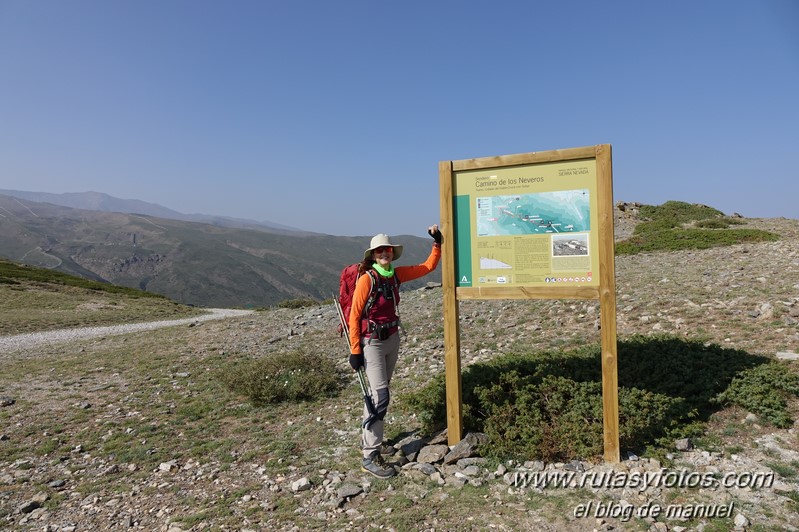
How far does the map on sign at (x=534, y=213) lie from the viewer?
17.5 ft

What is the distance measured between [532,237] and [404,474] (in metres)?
3.12

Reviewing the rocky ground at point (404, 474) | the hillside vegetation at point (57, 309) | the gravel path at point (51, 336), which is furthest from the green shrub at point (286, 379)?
the hillside vegetation at point (57, 309)

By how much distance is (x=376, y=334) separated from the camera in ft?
17.6

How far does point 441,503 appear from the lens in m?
4.59

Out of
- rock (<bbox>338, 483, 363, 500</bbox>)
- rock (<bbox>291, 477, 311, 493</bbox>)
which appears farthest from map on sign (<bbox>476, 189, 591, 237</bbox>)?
rock (<bbox>291, 477, 311, 493</bbox>)

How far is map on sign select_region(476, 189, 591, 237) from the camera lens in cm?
535

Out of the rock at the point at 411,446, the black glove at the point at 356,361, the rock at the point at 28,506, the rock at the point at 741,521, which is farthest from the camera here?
the rock at the point at 411,446

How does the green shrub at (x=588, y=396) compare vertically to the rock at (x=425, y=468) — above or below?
above

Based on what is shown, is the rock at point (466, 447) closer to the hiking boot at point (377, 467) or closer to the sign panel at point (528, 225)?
the hiking boot at point (377, 467)

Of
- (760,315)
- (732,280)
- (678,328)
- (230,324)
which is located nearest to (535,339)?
(678,328)

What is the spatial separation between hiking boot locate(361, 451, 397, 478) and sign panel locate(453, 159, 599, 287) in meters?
2.31

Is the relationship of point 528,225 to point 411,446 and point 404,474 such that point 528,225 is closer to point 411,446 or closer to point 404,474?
point 411,446

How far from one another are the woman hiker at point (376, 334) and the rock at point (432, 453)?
0.46 m

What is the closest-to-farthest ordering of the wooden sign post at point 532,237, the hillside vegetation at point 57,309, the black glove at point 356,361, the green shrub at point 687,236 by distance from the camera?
1. the wooden sign post at point 532,237
2. the black glove at point 356,361
3. the green shrub at point 687,236
4. the hillside vegetation at point 57,309
